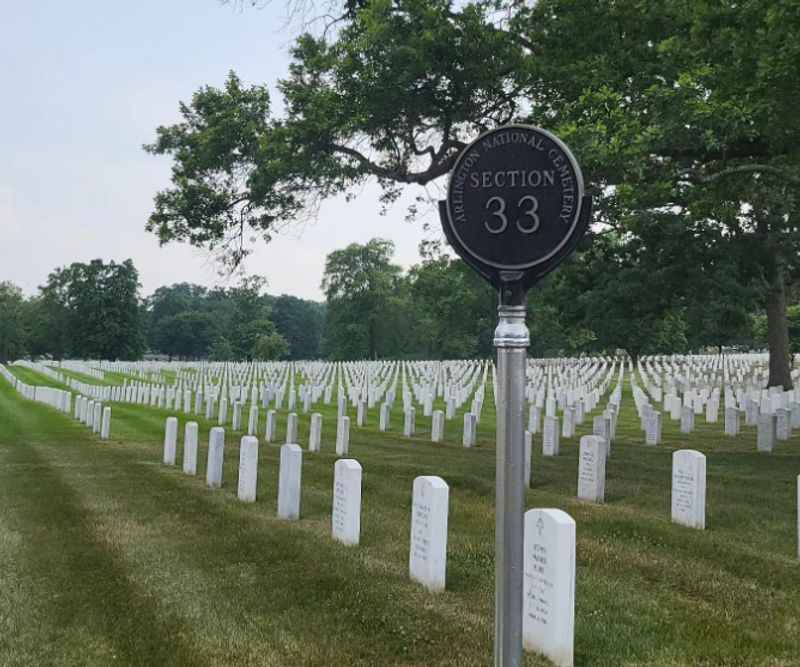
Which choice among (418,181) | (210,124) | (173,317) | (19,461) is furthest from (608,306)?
(173,317)

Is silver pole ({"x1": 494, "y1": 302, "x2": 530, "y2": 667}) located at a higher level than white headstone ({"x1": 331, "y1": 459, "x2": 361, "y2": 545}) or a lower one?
higher

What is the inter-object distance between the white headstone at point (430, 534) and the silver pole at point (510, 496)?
2.62 meters

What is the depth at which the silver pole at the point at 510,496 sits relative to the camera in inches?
132

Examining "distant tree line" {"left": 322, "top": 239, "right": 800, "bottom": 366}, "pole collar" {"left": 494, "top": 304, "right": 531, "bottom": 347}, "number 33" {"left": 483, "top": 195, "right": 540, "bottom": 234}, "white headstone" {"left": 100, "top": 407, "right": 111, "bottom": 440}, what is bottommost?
"white headstone" {"left": 100, "top": 407, "right": 111, "bottom": 440}

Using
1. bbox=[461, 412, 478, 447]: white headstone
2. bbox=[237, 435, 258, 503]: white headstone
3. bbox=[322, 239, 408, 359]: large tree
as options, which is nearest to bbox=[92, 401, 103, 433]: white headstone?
bbox=[461, 412, 478, 447]: white headstone

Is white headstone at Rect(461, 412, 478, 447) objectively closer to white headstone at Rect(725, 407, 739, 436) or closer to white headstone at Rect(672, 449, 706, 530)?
white headstone at Rect(725, 407, 739, 436)

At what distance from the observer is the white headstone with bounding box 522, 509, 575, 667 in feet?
15.2

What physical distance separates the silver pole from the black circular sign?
0.35 meters

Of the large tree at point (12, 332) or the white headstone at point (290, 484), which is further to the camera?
the large tree at point (12, 332)

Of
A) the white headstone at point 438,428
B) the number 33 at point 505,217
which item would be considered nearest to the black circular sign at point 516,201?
the number 33 at point 505,217

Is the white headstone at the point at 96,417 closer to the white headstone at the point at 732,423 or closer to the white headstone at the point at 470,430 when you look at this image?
the white headstone at the point at 470,430

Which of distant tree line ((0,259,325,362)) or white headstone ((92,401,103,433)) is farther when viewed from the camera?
distant tree line ((0,259,325,362))

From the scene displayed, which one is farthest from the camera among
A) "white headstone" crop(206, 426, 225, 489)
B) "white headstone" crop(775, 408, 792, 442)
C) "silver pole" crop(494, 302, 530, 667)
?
"white headstone" crop(775, 408, 792, 442)

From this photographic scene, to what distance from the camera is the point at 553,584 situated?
470 centimetres
